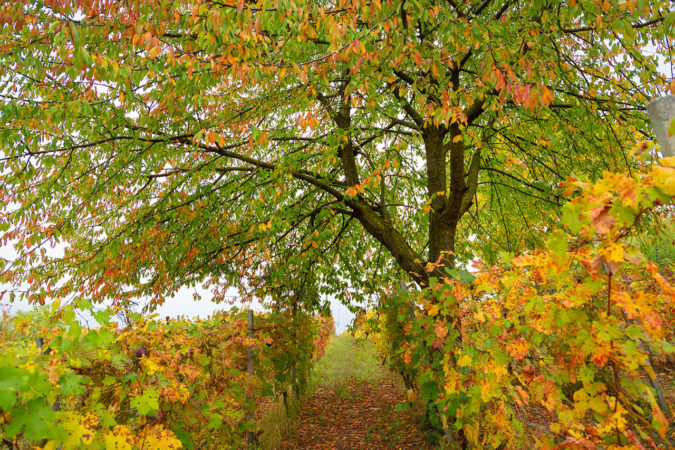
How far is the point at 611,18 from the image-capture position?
3.68 metres

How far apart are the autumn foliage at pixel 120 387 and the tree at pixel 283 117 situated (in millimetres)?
2019

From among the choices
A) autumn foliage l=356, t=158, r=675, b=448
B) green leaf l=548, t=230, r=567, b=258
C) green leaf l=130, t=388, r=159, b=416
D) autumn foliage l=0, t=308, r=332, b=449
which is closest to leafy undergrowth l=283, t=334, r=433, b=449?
autumn foliage l=0, t=308, r=332, b=449

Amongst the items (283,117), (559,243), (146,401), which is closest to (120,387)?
(146,401)

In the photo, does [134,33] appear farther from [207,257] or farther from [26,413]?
[207,257]

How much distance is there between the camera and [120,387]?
→ 7.65ft

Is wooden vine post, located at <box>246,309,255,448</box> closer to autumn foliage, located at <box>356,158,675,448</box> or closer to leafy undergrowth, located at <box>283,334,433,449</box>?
leafy undergrowth, located at <box>283,334,433,449</box>

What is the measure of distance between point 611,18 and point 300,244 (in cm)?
575

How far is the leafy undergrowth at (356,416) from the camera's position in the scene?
19.6 ft

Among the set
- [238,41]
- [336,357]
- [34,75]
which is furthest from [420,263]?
[336,357]

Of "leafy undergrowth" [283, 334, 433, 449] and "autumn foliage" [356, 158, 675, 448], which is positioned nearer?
"autumn foliage" [356, 158, 675, 448]

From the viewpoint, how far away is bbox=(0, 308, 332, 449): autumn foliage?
1364mm

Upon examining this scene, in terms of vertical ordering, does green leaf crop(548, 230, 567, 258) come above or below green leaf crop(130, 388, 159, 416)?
above

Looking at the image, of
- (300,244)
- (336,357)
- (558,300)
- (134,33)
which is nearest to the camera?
(558,300)

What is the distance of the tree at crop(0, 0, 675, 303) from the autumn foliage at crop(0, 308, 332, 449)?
79.5 inches
